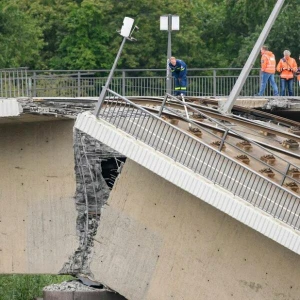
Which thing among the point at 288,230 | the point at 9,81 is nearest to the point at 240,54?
the point at 9,81

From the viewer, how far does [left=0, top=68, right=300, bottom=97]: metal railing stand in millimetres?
32300

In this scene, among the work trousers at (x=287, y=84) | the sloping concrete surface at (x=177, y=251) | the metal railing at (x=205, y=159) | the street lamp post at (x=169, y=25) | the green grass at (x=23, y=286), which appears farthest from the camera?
the work trousers at (x=287, y=84)

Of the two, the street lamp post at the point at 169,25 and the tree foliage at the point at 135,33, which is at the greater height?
the street lamp post at the point at 169,25

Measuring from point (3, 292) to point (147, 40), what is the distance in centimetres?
3624

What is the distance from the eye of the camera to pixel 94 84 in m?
39.2

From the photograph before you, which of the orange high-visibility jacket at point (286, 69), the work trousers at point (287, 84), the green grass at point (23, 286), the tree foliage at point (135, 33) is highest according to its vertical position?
the orange high-visibility jacket at point (286, 69)

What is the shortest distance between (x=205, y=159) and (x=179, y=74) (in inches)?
416

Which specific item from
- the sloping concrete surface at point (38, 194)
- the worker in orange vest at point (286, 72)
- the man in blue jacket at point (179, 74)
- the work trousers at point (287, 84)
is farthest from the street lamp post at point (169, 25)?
the sloping concrete surface at point (38, 194)

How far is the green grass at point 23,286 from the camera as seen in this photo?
3703 cm

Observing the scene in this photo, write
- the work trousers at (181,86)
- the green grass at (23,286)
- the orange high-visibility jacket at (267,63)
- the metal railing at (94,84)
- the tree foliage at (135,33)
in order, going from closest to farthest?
the metal railing at (94,84) < the green grass at (23,286) < the work trousers at (181,86) < the orange high-visibility jacket at (267,63) < the tree foliage at (135,33)

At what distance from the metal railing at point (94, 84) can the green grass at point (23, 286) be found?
456cm

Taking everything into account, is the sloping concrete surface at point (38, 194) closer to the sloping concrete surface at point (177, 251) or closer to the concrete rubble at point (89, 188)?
the concrete rubble at point (89, 188)

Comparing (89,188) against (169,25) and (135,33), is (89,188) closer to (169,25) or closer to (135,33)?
(169,25)

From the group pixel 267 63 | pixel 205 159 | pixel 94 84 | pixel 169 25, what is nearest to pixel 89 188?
pixel 205 159
